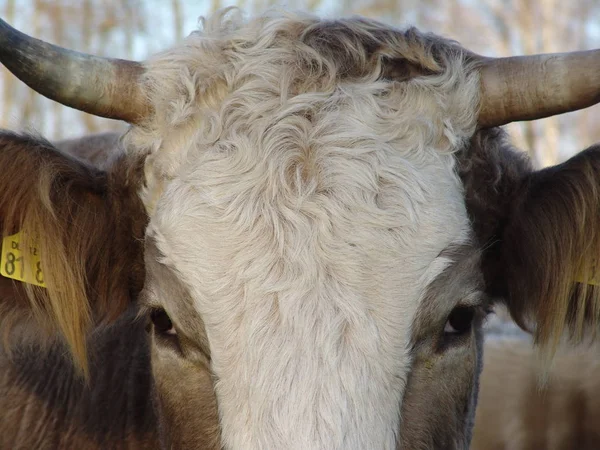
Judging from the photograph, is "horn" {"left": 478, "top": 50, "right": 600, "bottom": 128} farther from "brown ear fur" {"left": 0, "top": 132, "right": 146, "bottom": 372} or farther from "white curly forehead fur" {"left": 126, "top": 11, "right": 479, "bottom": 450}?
"brown ear fur" {"left": 0, "top": 132, "right": 146, "bottom": 372}

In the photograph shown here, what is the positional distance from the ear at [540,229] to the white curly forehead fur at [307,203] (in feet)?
0.66

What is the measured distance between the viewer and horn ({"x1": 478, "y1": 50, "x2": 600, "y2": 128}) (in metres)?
3.16

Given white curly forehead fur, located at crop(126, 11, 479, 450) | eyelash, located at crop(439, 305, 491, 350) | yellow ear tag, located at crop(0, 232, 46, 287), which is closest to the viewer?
white curly forehead fur, located at crop(126, 11, 479, 450)

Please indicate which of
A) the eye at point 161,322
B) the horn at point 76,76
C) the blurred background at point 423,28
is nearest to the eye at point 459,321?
the eye at point 161,322

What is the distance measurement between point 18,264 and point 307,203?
4.11 ft

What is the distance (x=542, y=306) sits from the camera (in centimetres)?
346

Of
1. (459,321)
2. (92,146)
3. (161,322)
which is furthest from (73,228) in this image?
(92,146)

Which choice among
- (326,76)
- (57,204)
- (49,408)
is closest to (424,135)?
(326,76)

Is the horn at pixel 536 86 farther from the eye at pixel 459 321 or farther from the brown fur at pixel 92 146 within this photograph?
the brown fur at pixel 92 146

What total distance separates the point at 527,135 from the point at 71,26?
971 centimetres

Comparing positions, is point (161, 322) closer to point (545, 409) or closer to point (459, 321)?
point (459, 321)

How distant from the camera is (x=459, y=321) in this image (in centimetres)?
314

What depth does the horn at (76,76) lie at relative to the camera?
3110mm

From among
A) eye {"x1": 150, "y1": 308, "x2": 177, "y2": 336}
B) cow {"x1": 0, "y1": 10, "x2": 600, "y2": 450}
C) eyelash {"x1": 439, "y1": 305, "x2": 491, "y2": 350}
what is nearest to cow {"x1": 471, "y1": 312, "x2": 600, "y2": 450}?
cow {"x1": 0, "y1": 10, "x2": 600, "y2": 450}
